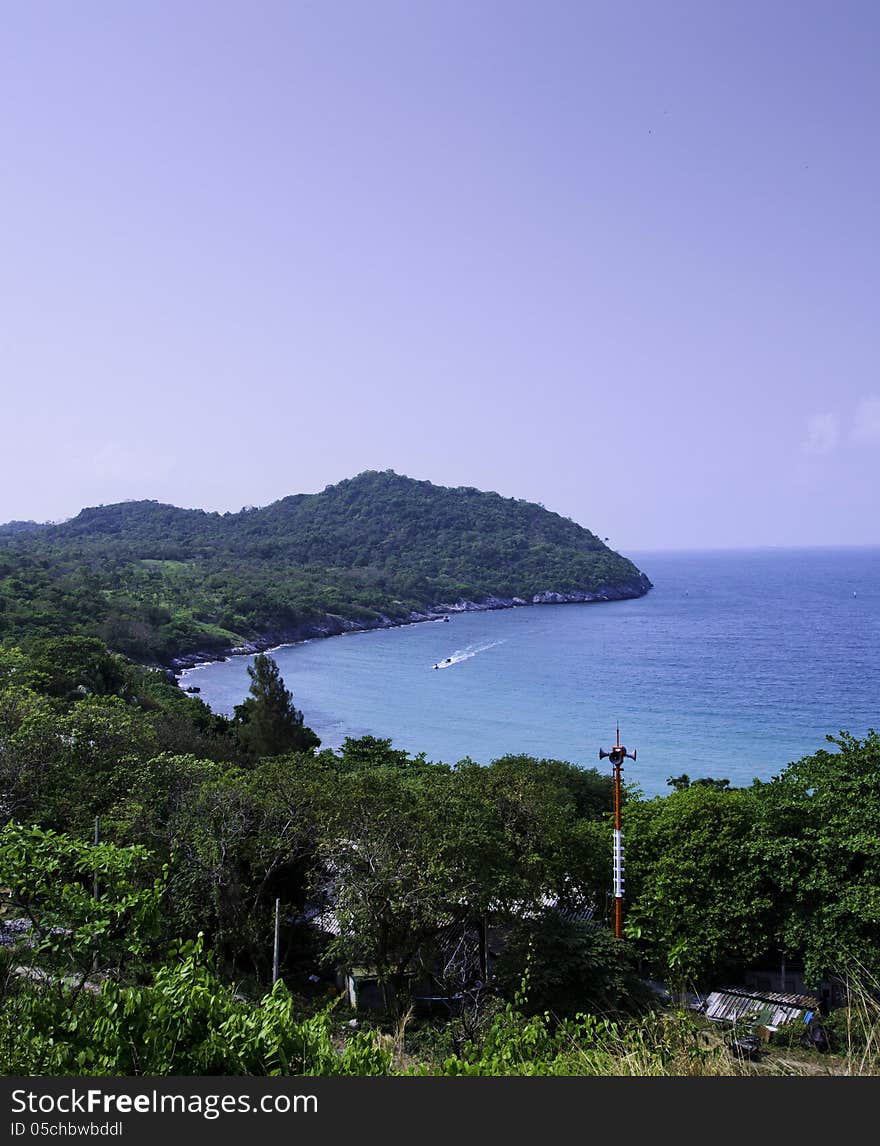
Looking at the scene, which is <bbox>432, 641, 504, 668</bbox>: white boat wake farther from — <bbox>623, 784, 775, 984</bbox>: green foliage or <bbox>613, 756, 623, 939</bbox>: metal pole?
<bbox>613, 756, 623, 939</bbox>: metal pole

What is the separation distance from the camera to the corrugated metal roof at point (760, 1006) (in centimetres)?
1071

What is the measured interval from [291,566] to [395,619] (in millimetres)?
24277

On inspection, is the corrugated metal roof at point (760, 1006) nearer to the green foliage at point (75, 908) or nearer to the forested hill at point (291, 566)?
the green foliage at point (75, 908)

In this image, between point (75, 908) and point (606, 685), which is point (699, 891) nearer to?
point (75, 908)

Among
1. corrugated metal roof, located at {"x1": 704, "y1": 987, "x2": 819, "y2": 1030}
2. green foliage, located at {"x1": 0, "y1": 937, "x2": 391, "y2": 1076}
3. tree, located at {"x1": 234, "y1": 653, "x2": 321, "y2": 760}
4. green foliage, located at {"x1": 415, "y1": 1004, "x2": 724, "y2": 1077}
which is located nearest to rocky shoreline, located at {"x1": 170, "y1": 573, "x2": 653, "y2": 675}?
tree, located at {"x1": 234, "y1": 653, "x2": 321, "y2": 760}

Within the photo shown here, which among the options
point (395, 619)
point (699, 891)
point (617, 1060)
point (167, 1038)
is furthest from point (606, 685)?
point (167, 1038)

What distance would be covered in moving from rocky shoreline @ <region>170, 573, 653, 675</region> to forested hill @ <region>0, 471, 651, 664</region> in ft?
0.74

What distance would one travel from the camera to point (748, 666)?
167 ft

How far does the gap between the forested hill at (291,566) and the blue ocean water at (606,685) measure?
4.54 m

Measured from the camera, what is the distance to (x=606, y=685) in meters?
47.2

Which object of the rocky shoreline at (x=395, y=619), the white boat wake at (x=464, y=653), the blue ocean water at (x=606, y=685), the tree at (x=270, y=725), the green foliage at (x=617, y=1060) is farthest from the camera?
the rocky shoreline at (x=395, y=619)

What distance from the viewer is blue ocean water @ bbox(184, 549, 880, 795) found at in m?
34.8

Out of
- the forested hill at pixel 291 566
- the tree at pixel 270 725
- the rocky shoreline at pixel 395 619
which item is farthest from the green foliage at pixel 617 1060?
the rocky shoreline at pixel 395 619

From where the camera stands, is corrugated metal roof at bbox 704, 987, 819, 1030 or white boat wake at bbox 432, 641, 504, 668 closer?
corrugated metal roof at bbox 704, 987, 819, 1030
